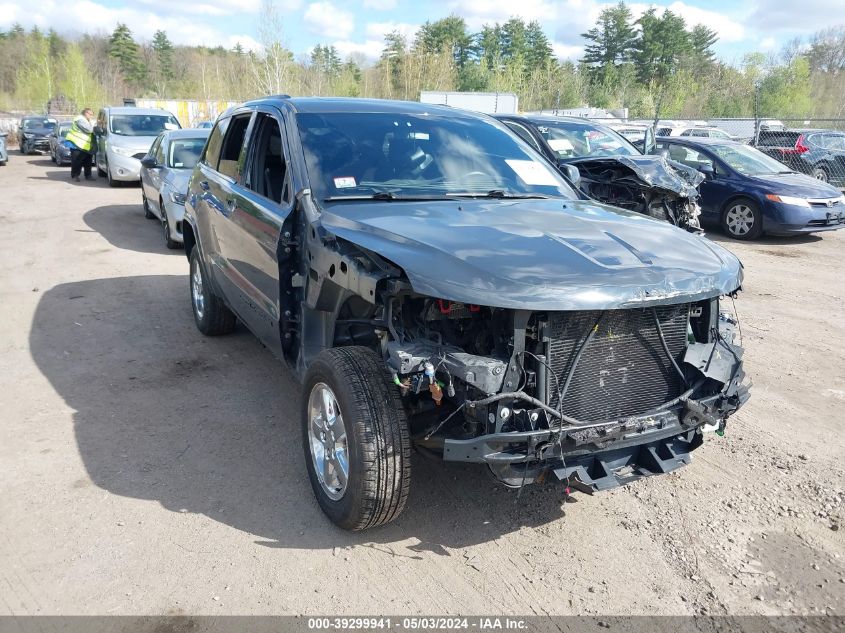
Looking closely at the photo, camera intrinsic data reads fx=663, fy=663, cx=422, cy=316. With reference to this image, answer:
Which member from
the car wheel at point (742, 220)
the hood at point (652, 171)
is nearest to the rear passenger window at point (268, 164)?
the hood at point (652, 171)

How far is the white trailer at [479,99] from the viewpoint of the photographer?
1267 inches

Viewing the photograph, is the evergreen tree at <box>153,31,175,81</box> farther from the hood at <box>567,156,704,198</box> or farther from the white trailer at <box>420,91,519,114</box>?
the hood at <box>567,156,704,198</box>

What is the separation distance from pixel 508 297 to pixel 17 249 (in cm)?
972

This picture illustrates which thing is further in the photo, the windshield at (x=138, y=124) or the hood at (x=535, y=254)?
the windshield at (x=138, y=124)

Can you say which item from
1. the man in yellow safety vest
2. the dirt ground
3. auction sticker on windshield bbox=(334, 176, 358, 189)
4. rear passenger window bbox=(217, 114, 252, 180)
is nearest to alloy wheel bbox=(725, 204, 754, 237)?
the dirt ground

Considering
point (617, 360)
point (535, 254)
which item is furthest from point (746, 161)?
point (535, 254)

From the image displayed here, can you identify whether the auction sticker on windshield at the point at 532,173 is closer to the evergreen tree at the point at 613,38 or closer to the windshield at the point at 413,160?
the windshield at the point at 413,160

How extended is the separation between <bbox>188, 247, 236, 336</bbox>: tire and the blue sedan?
27.6ft

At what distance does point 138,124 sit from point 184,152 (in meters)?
7.74

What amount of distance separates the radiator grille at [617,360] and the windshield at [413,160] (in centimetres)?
133

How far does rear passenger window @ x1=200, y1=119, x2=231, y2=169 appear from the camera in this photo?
542 cm

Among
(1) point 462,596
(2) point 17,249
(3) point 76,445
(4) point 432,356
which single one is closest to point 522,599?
(1) point 462,596

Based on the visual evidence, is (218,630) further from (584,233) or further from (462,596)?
(584,233)

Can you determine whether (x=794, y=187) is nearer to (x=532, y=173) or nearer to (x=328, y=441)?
(x=532, y=173)
